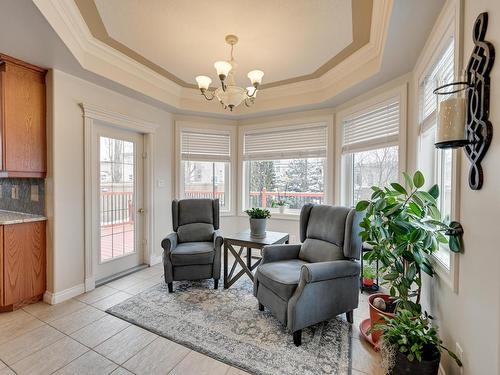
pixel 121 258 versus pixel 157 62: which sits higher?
pixel 157 62

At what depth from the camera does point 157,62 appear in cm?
306

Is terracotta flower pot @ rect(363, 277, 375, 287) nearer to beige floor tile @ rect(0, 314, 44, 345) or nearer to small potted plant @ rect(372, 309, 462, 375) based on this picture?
small potted plant @ rect(372, 309, 462, 375)

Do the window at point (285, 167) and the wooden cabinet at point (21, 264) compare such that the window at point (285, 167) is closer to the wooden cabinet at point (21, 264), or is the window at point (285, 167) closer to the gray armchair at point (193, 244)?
the gray armchair at point (193, 244)

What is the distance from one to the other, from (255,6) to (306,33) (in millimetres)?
629

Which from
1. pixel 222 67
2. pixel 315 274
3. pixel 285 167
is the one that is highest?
pixel 222 67

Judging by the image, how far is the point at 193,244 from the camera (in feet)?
10.5

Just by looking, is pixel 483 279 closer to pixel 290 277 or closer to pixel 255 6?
pixel 290 277

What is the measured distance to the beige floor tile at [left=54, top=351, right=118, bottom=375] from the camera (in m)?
1.73

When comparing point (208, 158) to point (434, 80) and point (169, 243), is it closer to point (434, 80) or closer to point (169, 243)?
point (169, 243)

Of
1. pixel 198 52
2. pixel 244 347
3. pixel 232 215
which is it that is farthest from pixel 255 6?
pixel 232 215

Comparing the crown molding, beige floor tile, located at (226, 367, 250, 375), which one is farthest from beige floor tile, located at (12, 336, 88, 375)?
the crown molding

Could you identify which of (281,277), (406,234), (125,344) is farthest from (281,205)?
(125,344)

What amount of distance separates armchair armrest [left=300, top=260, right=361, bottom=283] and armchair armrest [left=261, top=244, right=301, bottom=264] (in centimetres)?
56

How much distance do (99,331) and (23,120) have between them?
7.21 feet
